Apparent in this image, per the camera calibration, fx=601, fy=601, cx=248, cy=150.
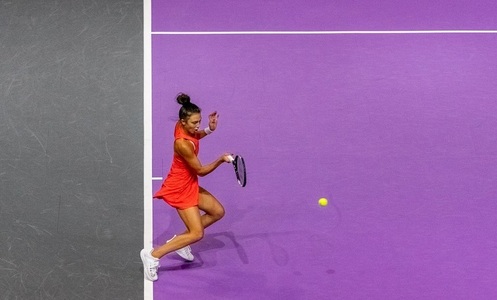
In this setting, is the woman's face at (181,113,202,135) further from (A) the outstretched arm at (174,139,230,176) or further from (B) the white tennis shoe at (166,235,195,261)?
(B) the white tennis shoe at (166,235,195,261)

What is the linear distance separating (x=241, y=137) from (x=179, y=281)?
2293mm

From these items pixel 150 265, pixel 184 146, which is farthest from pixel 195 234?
pixel 184 146

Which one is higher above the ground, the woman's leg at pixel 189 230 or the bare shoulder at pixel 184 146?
the bare shoulder at pixel 184 146

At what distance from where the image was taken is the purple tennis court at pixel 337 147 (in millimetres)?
6555

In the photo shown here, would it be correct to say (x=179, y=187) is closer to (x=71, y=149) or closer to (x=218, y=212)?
(x=218, y=212)

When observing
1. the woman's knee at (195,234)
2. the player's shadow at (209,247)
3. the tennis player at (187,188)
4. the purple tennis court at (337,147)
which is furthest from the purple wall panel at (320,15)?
the woman's knee at (195,234)

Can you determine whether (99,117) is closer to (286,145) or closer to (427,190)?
(286,145)

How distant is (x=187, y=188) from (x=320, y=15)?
4396 mm

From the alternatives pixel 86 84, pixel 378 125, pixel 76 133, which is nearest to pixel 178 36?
pixel 86 84

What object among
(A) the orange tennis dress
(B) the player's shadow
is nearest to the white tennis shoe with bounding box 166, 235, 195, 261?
(B) the player's shadow

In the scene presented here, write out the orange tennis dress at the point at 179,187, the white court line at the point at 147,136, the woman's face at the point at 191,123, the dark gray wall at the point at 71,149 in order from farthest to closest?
1. the white court line at the point at 147,136
2. the dark gray wall at the point at 71,149
3. the orange tennis dress at the point at 179,187
4. the woman's face at the point at 191,123

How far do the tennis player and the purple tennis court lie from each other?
44 centimetres

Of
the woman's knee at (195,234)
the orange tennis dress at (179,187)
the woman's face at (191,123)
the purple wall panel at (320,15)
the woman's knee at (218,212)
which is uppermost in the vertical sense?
the purple wall panel at (320,15)

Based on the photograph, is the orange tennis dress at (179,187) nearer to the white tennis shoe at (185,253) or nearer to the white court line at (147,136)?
the white tennis shoe at (185,253)
